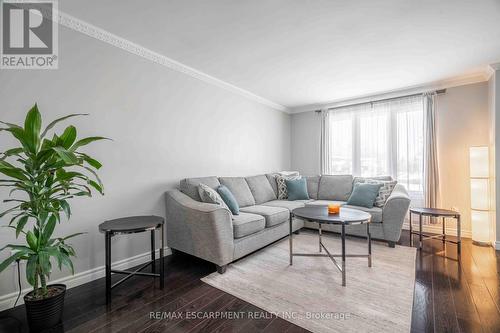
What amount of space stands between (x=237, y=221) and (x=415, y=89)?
3.94 m

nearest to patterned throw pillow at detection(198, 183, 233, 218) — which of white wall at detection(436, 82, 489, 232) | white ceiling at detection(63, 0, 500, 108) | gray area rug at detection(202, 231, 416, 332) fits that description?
gray area rug at detection(202, 231, 416, 332)

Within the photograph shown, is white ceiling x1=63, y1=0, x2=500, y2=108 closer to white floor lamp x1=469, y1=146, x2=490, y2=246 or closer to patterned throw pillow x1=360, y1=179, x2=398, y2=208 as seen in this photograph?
white floor lamp x1=469, y1=146, x2=490, y2=246

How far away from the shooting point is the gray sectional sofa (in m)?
2.39

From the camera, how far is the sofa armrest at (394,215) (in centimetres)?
308

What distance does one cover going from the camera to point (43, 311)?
5.08 feet

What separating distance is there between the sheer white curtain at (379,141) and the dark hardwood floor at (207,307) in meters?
1.97

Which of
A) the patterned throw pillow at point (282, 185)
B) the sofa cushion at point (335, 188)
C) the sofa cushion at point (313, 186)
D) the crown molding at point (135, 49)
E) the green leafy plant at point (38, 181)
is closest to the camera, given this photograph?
the green leafy plant at point (38, 181)

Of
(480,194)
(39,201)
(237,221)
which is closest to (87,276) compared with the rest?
(39,201)

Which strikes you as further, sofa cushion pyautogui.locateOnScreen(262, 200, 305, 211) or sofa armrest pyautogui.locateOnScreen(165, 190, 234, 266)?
sofa cushion pyautogui.locateOnScreen(262, 200, 305, 211)

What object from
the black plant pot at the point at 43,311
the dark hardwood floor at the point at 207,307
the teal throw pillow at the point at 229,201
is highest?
the teal throw pillow at the point at 229,201

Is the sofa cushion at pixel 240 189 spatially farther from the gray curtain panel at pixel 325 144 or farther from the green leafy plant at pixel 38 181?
the gray curtain panel at pixel 325 144

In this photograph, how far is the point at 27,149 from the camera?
1513mm

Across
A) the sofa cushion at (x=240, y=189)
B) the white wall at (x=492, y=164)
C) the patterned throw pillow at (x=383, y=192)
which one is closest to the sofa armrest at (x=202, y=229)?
the sofa cushion at (x=240, y=189)

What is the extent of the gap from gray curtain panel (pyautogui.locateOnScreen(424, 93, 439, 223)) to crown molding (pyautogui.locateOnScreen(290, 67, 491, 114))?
6.7 inches
